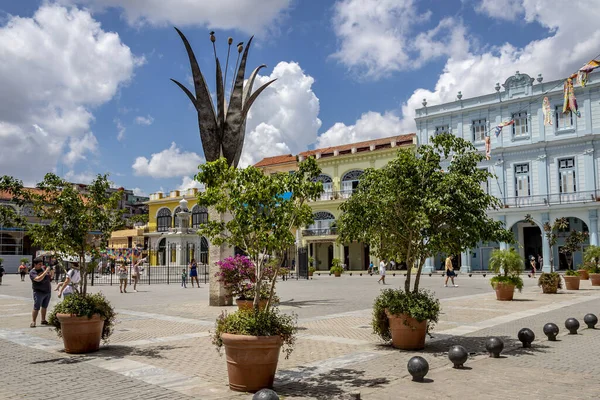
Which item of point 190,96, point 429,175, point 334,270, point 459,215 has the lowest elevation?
point 334,270

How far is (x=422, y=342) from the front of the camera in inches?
342

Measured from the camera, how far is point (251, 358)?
19.9 ft

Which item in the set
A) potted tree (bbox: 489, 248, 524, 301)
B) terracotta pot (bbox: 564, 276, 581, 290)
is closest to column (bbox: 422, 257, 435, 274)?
terracotta pot (bbox: 564, 276, 581, 290)

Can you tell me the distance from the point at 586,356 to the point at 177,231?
132ft

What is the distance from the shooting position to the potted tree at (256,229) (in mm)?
6090

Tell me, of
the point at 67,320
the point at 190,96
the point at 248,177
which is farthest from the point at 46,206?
the point at 190,96

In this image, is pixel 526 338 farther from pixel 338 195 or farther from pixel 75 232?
pixel 338 195

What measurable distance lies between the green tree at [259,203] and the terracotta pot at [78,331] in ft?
9.73

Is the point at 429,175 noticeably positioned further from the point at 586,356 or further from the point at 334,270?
the point at 334,270

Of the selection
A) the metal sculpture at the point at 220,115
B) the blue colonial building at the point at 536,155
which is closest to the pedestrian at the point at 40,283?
the metal sculpture at the point at 220,115

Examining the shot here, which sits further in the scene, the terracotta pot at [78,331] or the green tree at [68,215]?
the green tree at [68,215]

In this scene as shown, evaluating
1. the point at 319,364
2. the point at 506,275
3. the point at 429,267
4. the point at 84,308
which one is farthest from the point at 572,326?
the point at 429,267

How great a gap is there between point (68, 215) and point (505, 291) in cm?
1354

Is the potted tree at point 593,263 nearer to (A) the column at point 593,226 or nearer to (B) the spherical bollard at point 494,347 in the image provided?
(A) the column at point 593,226
